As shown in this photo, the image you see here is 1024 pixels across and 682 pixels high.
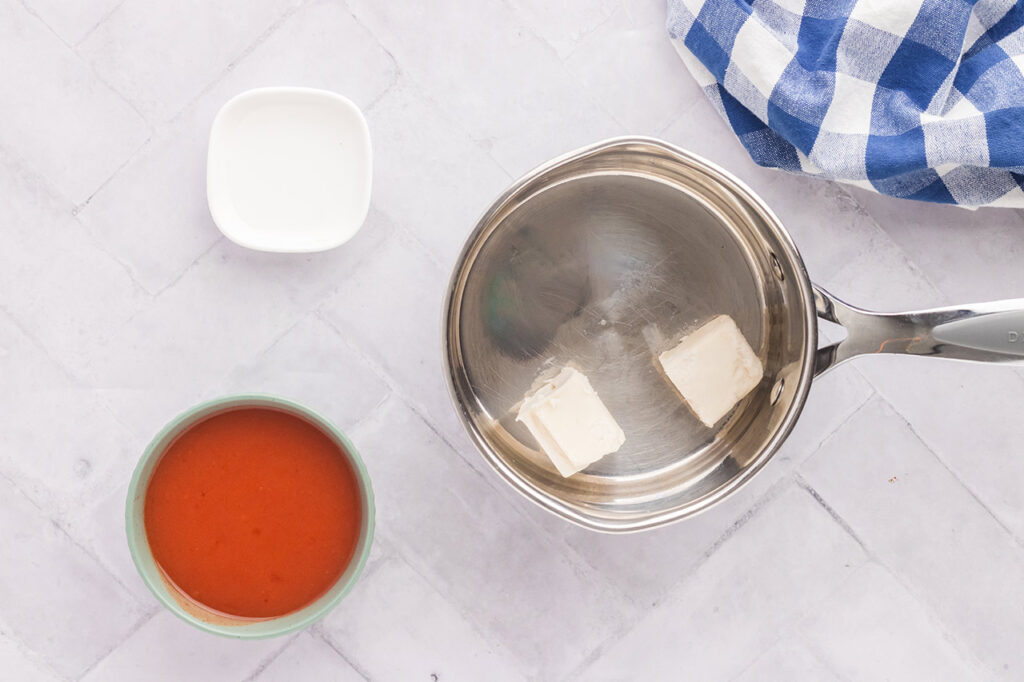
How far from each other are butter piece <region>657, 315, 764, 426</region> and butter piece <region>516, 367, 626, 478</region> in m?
0.08

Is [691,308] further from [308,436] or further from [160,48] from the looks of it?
[160,48]

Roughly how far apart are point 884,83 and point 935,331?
1.02 ft

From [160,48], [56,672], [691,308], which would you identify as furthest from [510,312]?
[56,672]

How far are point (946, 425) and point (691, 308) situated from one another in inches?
13.5

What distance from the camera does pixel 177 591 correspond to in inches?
30.6

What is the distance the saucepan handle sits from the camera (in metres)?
0.71

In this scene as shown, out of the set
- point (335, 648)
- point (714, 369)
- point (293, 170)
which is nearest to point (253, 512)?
point (335, 648)

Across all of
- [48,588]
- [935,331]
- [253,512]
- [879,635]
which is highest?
[935,331]

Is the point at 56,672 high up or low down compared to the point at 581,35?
down

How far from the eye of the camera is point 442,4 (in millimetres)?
896

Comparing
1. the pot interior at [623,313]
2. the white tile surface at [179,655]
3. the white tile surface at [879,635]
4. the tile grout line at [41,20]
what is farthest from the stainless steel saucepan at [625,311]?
the tile grout line at [41,20]

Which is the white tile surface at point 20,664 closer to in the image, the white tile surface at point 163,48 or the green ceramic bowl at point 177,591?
the green ceramic bowl at point 177,591

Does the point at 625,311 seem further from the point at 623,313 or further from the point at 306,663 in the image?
the point at 306,663

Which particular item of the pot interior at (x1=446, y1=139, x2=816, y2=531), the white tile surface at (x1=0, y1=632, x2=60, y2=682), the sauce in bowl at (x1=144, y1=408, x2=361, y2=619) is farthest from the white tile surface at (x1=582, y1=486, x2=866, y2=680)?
the white tile surface at (x1=0, y1=632, x2=60, y2=682)
